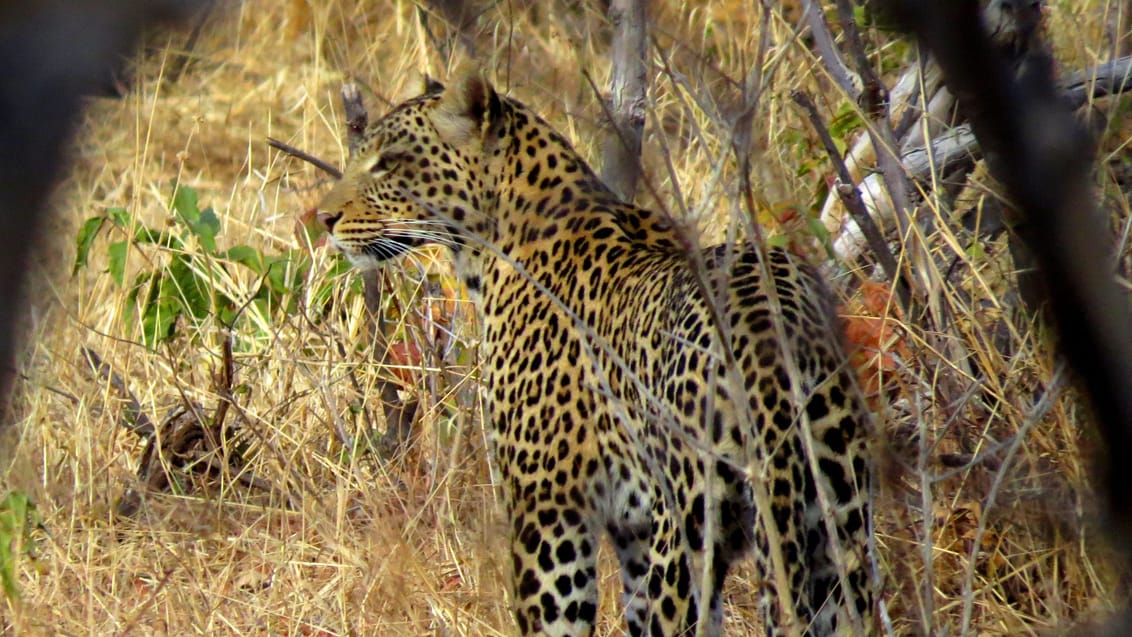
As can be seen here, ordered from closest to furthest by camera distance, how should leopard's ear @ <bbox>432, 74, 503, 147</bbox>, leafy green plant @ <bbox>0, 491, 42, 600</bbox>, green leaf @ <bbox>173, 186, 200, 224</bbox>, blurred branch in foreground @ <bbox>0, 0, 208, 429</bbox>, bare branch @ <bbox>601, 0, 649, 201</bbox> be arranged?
blurred branch in foreground @ <bbox>0, 0, 208, 429</bbox> < leafy green plant @ <bbox>0, 491, 42, 600</bbox> < leopard's ear @ <bbox>432, 74, 503, 147</bbox> < bare branch @ <bbox>601, 0, 649, 201</bbox> < green leaf @ <bbox>173, 186, 200, 224</bbox>

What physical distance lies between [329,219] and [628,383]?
123 cm

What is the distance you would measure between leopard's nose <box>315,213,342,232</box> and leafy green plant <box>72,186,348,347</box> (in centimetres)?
76

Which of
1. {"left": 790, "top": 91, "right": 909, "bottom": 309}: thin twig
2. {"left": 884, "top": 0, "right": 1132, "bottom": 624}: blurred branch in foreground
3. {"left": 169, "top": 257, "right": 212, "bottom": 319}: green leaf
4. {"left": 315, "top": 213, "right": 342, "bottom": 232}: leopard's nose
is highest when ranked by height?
{"left": 169, "top": 257, "right": 212, "bottom": 319}: green leaf

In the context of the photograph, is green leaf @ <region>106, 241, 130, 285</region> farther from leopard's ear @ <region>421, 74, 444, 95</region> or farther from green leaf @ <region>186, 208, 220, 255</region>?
leopard's ear @ <region>421, 74, 444, 95</region>

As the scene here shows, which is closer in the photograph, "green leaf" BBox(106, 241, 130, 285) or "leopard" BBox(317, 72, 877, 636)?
"leopard" BBox(317, 72, 877, 636)

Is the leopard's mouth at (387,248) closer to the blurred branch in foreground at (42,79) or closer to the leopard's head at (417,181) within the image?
the leopard's head at (417,181)

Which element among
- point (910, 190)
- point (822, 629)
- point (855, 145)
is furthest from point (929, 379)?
point (855, 145)

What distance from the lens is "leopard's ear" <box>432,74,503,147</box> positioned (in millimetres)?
4027

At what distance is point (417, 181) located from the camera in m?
4.16

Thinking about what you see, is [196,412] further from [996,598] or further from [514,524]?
[996,598]

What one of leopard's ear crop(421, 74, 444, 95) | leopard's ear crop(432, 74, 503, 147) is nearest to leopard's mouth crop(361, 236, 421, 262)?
leopard's ear crop(432, 74, 503, 147)

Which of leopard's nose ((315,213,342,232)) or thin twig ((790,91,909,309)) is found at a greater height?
leopard's nose ((315,213,342,232))

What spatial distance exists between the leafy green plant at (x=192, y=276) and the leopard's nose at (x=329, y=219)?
76cm

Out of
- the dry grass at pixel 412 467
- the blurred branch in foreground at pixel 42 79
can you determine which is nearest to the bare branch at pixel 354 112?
the dry grass at pixel 412 467
